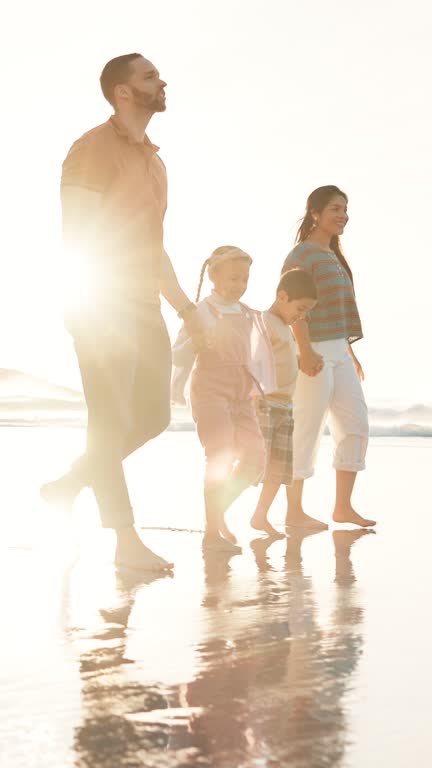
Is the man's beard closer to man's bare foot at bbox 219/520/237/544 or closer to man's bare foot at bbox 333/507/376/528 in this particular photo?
man's bare foot at bbox 219/520/237/544

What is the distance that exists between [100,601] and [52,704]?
1.46 metres

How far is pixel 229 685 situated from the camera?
2770 mm

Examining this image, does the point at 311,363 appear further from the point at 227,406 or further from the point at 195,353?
the point at 195,353

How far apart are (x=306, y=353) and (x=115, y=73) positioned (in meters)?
2.29

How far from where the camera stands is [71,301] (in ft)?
16.0

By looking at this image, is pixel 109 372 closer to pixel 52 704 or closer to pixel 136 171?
pixel 136 171

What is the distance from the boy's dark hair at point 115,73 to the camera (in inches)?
A: 198

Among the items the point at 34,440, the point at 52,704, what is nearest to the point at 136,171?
the point at 52,704

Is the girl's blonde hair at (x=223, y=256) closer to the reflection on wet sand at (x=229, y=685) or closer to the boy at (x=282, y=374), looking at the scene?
the boy at (x=282, y=374)

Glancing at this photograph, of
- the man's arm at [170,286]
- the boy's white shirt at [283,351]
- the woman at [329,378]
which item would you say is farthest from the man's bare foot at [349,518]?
the man's arm at [170,286]

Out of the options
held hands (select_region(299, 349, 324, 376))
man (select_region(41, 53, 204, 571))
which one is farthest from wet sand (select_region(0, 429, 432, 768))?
held hands (select_region(299, 349, 324, 376))

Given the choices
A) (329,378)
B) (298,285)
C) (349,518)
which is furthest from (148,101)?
(349,518)

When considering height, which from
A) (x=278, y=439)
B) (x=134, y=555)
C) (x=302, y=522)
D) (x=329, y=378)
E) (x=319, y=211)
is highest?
(x=319, y=211)

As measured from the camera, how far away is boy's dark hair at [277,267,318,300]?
6613mm
